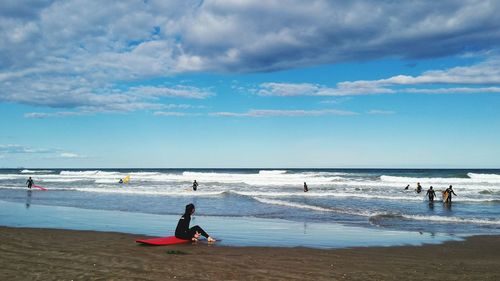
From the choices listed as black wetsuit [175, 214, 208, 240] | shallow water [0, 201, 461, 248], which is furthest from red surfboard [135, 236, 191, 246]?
shallow water [0, 201, 461, 248]

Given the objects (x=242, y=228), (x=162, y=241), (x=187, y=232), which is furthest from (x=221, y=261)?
(x=242, y=228)

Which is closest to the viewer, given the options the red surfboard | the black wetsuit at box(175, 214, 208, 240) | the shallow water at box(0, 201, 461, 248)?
the red surfboard

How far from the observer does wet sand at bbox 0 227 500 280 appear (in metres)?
7.66

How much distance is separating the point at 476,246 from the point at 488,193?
27508mm

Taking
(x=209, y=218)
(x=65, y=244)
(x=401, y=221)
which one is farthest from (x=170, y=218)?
(x=401, y=221)

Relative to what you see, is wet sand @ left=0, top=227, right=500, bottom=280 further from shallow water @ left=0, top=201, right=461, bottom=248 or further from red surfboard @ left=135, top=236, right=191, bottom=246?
shallow water @ left=0, top=201, right=461, bottom=248

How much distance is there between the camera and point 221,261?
911 cm

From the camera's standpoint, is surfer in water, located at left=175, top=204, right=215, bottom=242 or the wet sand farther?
surfer in water, located at left=175, top=204, right=215, bottom=242

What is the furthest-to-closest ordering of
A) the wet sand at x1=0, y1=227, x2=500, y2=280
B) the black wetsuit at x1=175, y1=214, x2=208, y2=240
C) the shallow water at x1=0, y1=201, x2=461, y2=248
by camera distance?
the shallow water at x1=0, y1=201, x2=461, y2=248, the black wetsuit at x1=175, y1=214, x2=208, y2=240, the wet sand at x1=0, y1=227, x2=500, y2=280

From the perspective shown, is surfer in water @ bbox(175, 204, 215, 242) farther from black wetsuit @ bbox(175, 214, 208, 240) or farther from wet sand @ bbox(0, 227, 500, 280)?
wet sand @ bbox(0, 227, 500, 280)

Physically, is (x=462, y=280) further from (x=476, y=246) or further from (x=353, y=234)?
(x=353, y=234)

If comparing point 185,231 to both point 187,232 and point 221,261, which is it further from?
point 221,261

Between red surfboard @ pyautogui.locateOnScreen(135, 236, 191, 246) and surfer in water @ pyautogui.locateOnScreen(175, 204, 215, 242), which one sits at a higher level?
surfer in water @ pyautogui.locateOnScreen(175, 204, 215, 242)

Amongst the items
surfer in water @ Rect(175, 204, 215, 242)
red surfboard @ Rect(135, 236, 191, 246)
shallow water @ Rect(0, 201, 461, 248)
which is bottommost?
shallow water @ Rect(0, 201, 461, 248)
